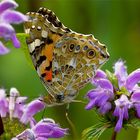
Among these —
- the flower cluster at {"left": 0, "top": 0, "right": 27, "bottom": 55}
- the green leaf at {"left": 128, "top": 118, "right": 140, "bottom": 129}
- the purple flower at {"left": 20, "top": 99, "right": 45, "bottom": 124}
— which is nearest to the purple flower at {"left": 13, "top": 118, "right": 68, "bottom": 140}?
the purple flower at {"left": 20, "top": 99, "right": 45, "bottom": 124}

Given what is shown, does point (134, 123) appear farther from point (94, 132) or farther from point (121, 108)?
point (94, 132)

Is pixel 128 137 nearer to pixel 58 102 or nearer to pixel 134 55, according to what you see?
pixel 134 55

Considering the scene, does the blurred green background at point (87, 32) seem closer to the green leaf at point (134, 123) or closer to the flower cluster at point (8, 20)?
the green leaf at point (134, 123)

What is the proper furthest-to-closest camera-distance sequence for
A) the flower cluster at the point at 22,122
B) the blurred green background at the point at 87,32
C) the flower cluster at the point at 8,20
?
the blurred green background at the point at 87,32
the flower cluster at the point at 22,122
the flower cluster at the point at 8,20

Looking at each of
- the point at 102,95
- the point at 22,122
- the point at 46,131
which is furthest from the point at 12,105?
the point at 102,95

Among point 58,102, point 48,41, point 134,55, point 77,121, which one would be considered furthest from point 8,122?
point 134,55

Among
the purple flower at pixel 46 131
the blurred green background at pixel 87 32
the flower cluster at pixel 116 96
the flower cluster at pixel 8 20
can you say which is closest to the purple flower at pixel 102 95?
the flower cluster at pixel 116 96
